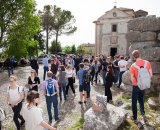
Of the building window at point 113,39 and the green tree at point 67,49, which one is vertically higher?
the building window at point 113,39

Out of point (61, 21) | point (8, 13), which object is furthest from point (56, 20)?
point (8, 13)

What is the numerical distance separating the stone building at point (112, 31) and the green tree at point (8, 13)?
21636mm

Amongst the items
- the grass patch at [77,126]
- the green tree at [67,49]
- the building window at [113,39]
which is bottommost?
the grass patch at [77,126]

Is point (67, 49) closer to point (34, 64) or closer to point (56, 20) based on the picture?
point (56, 20)

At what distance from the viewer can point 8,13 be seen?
2956cm

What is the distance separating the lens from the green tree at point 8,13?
95.3 feet

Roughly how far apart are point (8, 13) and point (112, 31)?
76.5 ft

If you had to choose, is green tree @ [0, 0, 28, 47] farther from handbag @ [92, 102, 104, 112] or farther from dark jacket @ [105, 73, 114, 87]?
handbag @ [92, 102, 104, 112]

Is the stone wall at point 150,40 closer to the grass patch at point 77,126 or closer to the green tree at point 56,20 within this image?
the grass patch at point 77,126

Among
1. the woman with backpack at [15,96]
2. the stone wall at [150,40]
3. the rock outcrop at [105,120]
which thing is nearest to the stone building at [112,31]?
the stone wall at [150,40]

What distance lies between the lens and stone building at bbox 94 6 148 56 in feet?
158

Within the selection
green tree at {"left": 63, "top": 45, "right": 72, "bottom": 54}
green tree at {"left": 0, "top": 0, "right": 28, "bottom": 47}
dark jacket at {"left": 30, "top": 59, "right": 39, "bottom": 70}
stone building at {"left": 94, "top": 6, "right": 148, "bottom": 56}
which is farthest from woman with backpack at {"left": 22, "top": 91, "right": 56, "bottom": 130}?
green tree at {"left": 63, "top": 45, "right": 72, "bottom": 54}

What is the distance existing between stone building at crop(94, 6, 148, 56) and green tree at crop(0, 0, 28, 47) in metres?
21.6

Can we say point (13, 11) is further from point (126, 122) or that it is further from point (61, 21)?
point (61, 21)
